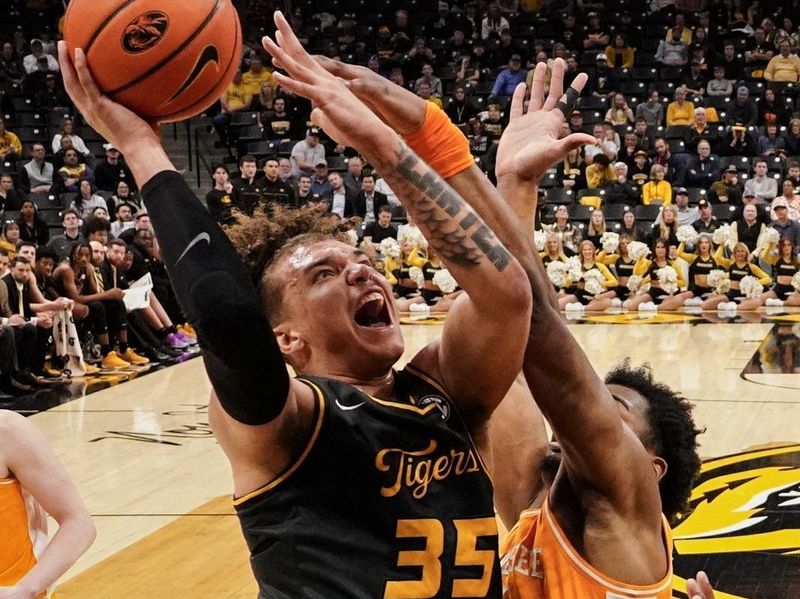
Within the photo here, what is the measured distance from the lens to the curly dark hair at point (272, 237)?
2207 millimetres

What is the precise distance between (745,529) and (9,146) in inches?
573

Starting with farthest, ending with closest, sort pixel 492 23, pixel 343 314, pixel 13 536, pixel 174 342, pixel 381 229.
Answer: pixel 492 23
pixel 381 229
pixel 174 342
pixel 13 536
pixel 343 314

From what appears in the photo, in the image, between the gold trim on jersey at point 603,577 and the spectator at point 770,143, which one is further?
the spectator at point 770,143

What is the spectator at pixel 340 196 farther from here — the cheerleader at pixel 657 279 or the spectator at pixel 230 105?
the cheerleader at pixel 657 279

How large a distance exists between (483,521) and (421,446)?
0.17m

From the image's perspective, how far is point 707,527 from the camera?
605cm

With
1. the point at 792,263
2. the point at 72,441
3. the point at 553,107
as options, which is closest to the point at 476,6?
the point at 792,263

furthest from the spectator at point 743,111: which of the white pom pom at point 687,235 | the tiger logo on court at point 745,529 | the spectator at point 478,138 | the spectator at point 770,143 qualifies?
the tiger logo on court at point 745,529

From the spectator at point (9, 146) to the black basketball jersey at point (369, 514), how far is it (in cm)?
1692

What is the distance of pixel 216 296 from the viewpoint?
1.68 metres

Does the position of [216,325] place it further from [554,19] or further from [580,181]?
[554,19]

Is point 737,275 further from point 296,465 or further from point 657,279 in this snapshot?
point 296,465

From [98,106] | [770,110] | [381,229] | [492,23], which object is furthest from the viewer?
[492,23]

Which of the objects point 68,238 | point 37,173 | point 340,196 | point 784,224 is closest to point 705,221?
point 784,224
